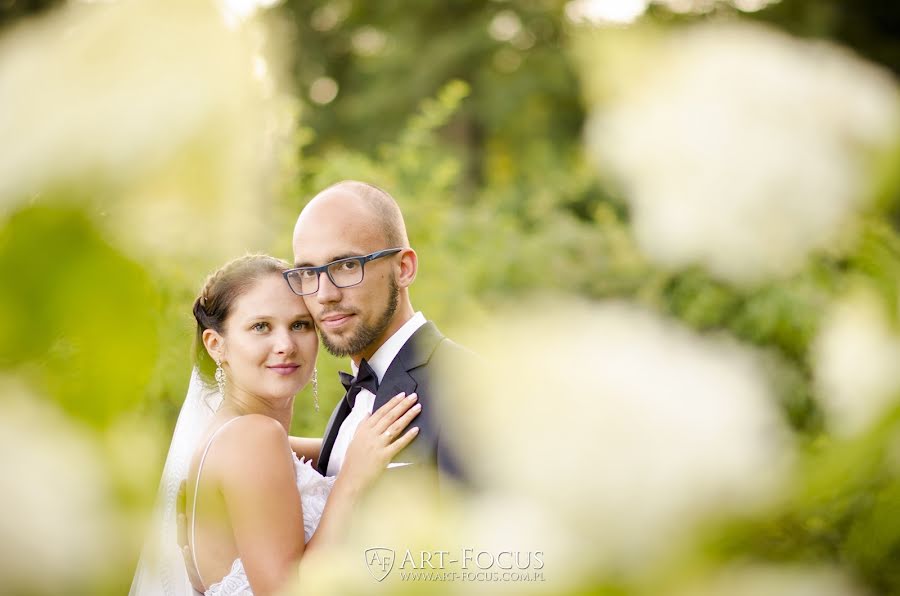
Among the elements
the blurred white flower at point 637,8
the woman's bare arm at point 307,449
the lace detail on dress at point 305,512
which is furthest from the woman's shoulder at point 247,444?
the blurred white flower at point 637,8

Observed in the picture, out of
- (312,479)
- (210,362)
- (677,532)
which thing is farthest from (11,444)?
(210,362)

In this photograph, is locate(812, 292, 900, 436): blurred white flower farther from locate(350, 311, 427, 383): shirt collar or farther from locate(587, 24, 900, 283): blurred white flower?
locate(350, 311, 427, 383): shirt collar

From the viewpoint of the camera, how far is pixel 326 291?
308cm

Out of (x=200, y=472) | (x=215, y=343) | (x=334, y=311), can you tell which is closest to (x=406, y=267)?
(x=334, y=311)

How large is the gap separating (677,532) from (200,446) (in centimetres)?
311

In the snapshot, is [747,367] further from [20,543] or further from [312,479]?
[312,479]

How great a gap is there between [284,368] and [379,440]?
0.61 metres

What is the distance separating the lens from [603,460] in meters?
0.33

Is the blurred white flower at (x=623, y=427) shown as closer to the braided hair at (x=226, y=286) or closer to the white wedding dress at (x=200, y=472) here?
the white wedding dress at (x=200, y=472)

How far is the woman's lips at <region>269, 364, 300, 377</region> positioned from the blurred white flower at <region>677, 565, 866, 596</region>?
293 centimetres

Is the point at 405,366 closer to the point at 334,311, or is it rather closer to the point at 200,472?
the point at 334,311

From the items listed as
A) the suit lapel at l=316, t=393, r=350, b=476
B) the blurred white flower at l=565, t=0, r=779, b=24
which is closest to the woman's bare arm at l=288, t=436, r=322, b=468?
the suit lapel at l=316, t=393, r=350, b=476

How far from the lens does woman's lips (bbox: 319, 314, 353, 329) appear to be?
311 cm

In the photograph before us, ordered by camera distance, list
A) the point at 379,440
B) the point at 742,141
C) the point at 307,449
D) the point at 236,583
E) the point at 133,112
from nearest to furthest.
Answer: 1. the point at 133,112
2. the point at 742,141
3. the point at 379,440
4. the point at 236,583
5. the point at 307,449
